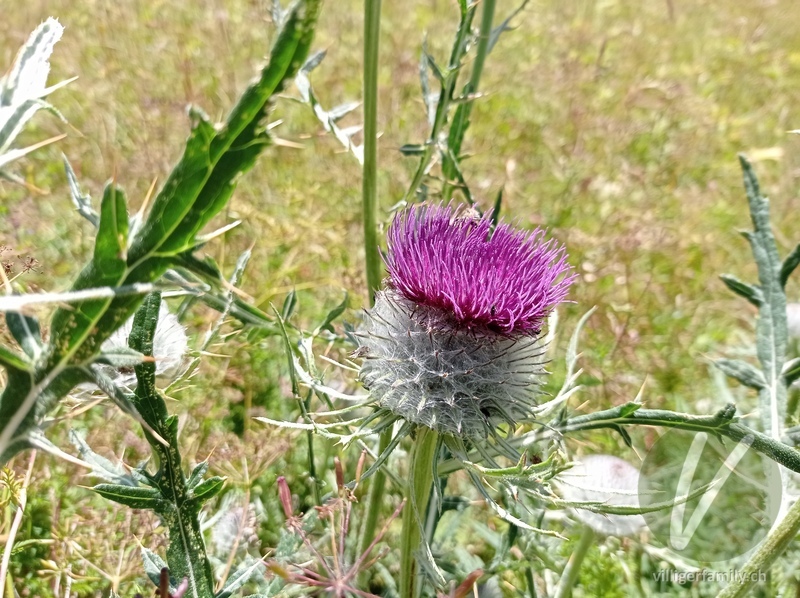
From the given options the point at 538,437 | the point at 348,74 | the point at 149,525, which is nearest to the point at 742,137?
the point at 348,74

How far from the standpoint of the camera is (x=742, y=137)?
6.11 meters

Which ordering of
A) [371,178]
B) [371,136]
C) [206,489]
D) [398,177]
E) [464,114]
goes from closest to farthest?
[206,489], [371,136], [371,178], [464,114], [398,177]

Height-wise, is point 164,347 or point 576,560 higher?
point 164,347

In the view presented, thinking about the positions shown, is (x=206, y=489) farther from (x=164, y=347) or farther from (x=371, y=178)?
(x=371, y=178)

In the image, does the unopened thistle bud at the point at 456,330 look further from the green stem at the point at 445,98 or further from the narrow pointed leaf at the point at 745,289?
the narrow pointed leaf at the point at 745,289

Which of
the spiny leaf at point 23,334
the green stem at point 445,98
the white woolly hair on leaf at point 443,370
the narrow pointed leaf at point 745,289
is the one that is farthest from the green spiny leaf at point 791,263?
the spiny leaf at point 23,334

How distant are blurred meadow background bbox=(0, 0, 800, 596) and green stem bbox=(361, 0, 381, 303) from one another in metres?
0.25

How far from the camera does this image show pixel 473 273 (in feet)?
5.73

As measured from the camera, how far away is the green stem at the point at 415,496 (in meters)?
1.71

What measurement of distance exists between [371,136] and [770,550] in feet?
5.41

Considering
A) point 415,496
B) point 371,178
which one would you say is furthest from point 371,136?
point 415,496

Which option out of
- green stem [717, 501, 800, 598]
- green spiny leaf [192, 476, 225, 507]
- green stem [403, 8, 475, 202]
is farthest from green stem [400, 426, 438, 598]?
green stem [717, 501, 800, 598]

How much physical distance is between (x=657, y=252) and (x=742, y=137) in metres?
2.53

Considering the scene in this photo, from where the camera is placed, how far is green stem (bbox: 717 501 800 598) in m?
1.66
